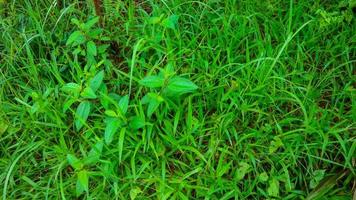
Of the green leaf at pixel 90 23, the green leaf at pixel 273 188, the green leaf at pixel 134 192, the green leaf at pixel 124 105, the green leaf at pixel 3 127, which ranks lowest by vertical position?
the green leaf at pixel 134 192

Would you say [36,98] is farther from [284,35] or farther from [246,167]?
[284,35]

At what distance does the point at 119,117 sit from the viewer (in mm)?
2051

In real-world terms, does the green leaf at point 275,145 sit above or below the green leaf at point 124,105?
below

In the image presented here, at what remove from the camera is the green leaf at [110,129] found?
1977 mm

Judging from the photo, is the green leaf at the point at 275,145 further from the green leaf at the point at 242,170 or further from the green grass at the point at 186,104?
the green leaf at the point at 242,170

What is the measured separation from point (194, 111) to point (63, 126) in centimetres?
62

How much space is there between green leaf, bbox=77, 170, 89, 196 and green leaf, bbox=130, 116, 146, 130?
29 centimetres

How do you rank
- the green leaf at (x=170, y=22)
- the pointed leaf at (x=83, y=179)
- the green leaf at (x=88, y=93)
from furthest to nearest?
the green leaf at (x=170, y=22) → the green leaf at (x=88, y=93) → the pointed leaf at (x=83, y=179)

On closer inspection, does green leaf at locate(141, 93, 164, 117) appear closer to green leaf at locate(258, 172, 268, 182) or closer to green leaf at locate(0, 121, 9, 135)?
green leaf at locate(258, 172, 268, 182)

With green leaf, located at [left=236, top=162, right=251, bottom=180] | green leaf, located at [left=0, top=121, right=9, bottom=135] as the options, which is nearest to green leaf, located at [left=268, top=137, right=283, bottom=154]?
green leaf, located at [left=236, top=162, right=251, bottom=180]

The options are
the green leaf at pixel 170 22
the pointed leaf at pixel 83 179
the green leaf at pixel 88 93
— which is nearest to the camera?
the pointed leaf at pixel 83 179

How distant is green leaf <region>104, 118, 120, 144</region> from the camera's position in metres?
1.98

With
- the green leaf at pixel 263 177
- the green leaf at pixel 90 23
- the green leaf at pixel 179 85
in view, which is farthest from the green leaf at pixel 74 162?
the green leaf at pixel 263 177

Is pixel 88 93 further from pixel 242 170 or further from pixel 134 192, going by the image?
pixel 242 170
